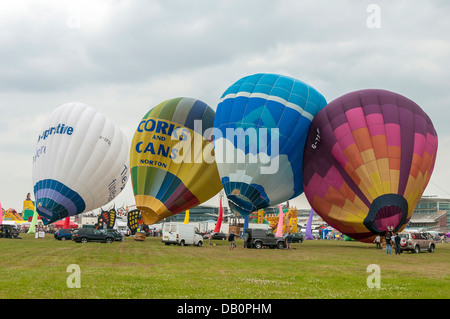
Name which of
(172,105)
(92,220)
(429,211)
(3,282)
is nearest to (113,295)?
(3,282)

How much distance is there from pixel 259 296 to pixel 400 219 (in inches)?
811

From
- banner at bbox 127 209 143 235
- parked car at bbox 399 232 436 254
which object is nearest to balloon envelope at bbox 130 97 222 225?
parked car at bbox 399 232 436 254

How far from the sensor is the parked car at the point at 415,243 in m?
32.6

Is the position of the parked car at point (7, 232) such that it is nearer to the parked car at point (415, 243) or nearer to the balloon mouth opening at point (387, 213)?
the balloon mouth opening at point (387, 213)

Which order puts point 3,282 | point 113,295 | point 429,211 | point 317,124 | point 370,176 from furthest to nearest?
point 429,211, point 317,124, point 370,176, point 3,282, point 113,295

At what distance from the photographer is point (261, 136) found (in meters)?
28.9

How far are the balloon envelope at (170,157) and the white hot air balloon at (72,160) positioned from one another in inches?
184

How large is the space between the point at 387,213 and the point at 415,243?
5684 mm

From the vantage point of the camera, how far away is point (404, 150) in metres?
29.0

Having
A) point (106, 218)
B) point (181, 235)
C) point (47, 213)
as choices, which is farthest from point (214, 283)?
point (106, 218)

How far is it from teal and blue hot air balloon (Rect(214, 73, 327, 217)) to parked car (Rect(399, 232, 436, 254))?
8.96 meters

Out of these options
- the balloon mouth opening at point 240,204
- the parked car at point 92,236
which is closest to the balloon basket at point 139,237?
the parked car at point 92,236
